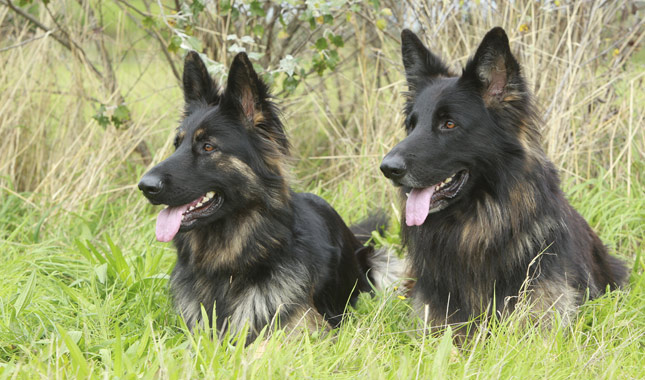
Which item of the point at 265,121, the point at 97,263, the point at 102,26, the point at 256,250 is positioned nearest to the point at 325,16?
the point at 265,121

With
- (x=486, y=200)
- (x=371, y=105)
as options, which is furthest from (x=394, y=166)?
(x=371, y=105)

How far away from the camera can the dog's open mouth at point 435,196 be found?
122 inches

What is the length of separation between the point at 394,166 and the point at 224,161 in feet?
3.00

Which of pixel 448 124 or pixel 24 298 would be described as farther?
pixel 24 298

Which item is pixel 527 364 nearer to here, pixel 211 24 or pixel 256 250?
pixel 256 250

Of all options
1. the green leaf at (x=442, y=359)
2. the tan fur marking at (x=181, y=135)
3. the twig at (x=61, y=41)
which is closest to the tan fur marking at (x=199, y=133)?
the tan fur marking at (x=181, y=135)

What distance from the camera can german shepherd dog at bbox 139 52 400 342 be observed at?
129 inches

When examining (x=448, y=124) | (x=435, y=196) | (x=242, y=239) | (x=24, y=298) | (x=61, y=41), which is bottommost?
(x=24, y=298)

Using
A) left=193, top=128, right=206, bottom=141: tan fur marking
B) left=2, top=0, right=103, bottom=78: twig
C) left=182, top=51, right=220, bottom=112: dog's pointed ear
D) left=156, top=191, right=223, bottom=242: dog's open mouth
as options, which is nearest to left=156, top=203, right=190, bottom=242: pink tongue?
left=156, top=191, right=223, bottom=242: dog's open mouth

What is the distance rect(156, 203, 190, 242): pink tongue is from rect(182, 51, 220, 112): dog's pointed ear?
70 cm

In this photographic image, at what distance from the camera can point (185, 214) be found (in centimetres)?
329

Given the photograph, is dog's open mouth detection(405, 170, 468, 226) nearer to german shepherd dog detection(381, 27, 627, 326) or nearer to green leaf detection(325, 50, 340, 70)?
german shepherd dog detection(381, 27, 627, 326)

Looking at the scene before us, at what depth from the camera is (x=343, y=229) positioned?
419 cm

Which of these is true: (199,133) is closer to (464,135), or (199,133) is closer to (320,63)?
(464,135)
